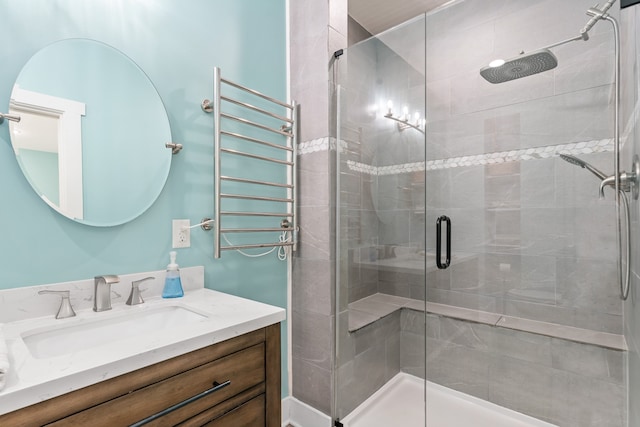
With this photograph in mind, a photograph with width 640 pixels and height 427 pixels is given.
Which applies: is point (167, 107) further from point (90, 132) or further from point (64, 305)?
point (64, 305)

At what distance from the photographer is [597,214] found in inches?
58.4

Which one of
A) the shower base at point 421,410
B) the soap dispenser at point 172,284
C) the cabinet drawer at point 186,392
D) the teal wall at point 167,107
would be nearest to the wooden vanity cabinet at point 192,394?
the cabinet drawer at point 186,392

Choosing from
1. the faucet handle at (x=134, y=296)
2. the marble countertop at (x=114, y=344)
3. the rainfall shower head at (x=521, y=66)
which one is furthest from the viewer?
the rainfall shower head at (x=521, y=66)

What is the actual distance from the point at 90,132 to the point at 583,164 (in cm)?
215

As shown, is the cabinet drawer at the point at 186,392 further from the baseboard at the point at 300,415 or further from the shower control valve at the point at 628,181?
the shower control valve at the point at 628,181

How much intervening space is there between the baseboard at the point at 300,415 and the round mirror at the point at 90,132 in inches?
53.4

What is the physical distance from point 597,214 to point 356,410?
1609 mm

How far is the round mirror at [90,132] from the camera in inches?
40.1

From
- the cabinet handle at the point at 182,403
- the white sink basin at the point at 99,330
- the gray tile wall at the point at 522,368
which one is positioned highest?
the white sink basin at the point at 99,330

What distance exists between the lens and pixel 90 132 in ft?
3.76

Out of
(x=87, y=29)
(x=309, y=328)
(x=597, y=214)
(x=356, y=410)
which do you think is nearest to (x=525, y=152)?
(x=597, y=214)

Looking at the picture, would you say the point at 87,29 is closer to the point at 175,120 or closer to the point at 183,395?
the point at 175,120

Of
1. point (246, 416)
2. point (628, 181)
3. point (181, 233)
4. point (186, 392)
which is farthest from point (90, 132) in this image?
point (628, 181)

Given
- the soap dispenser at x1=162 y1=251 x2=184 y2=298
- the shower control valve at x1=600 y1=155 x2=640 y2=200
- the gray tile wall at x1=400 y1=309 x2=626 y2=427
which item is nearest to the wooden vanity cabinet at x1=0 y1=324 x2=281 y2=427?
the soap dispenser at x1=162 y1=251 x2=184 y2=298
